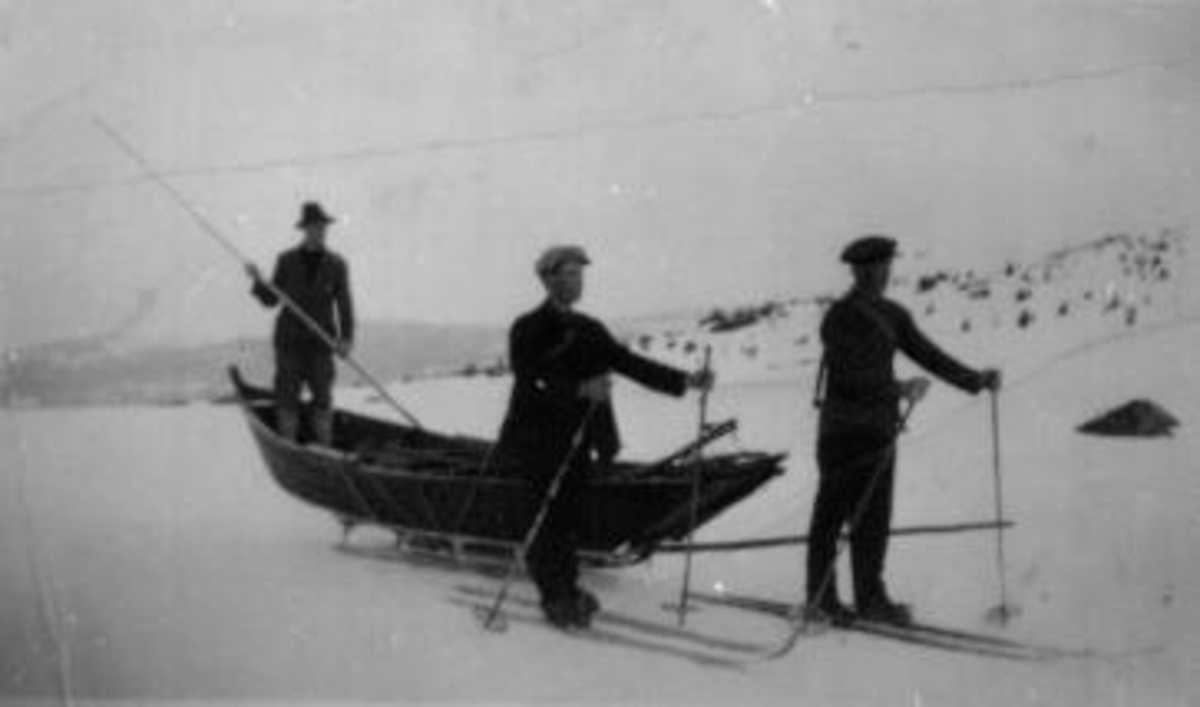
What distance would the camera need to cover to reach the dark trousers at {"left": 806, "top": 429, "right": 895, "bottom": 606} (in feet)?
9.09

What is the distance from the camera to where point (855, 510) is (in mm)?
2781

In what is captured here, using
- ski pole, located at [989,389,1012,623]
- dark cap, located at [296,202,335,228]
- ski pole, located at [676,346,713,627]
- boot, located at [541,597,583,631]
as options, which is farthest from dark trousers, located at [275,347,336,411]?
ski pole, located at [989,389,1012,623]

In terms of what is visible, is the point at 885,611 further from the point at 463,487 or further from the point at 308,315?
the point at 308,315

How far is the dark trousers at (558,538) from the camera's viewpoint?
2795mm

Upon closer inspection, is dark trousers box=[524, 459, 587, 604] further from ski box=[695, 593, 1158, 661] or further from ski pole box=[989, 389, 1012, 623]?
ski pole box=[989, 389, 1012, 623]

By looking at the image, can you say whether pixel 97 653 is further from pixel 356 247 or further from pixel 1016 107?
pixel 1016 107

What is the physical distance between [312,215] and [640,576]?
984 mm

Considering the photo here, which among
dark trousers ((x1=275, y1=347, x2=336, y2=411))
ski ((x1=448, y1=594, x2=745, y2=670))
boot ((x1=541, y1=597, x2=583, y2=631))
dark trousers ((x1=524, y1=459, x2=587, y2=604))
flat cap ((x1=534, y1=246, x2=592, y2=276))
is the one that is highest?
flat cap ((x1=534, y1=246, x2=592, y2=276))

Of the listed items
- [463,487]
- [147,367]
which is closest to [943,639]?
[463,487]

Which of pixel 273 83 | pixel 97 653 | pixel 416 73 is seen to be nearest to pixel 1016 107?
pixel 416 73

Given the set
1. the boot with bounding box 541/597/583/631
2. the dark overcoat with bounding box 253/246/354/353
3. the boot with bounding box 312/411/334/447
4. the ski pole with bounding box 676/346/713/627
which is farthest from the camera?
the boot with bounding box 312/411/334/447

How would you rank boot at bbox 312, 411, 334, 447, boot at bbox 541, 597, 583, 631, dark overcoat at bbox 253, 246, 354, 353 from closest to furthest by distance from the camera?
boot at bbox 541, 597, 583, 631, dark overcoat at bbox 253, 246, 354, 353, boot at bbox 312, 411, 334, 447

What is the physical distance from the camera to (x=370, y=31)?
2.96 m

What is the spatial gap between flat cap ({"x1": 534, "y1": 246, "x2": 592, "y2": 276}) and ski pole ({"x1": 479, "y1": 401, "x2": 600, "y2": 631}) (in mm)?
269
